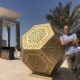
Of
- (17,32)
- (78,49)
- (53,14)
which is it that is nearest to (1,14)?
(17,32)

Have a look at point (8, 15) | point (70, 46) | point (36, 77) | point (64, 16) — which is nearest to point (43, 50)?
point (70, 46)

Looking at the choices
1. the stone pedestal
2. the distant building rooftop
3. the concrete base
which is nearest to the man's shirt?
the stone pedestal

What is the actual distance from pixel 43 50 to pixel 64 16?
13642mm

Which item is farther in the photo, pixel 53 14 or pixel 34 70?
pixel 53 14

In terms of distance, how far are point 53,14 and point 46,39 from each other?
47.7 ft

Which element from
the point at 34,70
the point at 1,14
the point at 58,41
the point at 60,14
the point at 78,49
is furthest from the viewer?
the point at 60,14

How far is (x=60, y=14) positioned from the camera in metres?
19.4

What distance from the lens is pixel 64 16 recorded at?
18.9 meters

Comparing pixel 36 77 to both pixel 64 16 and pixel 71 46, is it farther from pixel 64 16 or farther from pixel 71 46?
pixel 64 16

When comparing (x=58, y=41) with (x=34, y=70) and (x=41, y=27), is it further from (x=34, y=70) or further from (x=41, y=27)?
(x=34, y=70)

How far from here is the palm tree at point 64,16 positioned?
18.6 meters

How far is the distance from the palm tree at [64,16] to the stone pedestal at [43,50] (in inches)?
496

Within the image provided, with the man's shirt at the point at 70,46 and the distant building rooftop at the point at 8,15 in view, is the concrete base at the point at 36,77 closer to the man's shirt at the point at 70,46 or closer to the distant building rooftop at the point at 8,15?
the man's shirt at the point at 70,46

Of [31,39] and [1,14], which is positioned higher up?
[1,14]
